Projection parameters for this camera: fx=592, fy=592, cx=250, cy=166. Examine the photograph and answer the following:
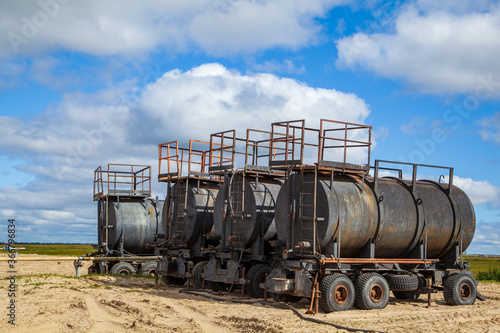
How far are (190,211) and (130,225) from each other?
233 inches

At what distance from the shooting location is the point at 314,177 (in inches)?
674

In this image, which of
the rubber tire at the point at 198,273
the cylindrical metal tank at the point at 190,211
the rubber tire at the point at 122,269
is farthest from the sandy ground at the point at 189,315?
the rubber tire at the point at 122,269

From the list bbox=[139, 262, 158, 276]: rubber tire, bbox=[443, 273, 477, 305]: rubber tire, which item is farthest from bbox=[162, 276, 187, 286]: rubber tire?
bbox=[443, 273, 477, 305]: rubber tire

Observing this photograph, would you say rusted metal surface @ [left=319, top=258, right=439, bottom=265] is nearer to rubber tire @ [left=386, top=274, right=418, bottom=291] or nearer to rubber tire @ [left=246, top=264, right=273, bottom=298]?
rubber tire @ [left=386, top=274, right=418, bottom=291]

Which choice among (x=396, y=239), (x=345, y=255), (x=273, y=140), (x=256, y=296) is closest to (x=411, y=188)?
(x=396, y=239)

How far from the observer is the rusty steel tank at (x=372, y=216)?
16828 millimetres

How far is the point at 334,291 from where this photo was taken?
634 inches

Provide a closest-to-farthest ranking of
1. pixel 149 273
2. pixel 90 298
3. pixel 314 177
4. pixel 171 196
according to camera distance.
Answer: pixel 314 177 < pixel 90 298 < pixel 171 196 < pixel 149 273

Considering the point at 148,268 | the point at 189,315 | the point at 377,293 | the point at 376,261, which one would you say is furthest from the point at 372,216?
the point at 148,268

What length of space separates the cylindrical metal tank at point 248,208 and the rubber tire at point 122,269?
8226 mm

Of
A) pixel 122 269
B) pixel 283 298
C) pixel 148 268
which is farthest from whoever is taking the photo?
pixel 148 268

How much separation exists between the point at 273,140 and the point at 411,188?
4.77 m

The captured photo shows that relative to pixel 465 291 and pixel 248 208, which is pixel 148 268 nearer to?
pixel 248 208

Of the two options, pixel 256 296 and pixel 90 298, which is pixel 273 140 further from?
pixel 90 298
